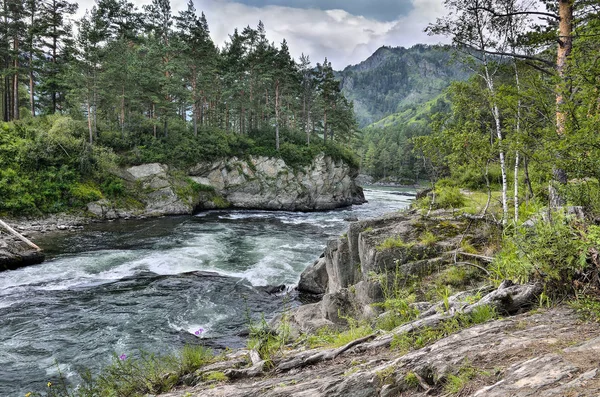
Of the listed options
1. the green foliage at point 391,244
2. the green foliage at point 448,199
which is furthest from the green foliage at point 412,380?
the green foliage at point 448,199

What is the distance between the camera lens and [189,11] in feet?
123

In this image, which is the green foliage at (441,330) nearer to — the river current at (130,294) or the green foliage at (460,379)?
the green foliage at (460,379)

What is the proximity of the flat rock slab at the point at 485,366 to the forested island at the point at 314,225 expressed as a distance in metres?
0.02

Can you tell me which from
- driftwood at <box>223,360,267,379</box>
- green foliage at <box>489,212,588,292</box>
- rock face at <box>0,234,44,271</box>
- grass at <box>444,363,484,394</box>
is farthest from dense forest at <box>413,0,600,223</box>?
rock face at <box>0,234,44,271</box>

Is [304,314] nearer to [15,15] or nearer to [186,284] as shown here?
[186,284]

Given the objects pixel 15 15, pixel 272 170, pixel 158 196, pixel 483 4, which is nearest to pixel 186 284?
pixel 483 4

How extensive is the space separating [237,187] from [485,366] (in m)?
34.9

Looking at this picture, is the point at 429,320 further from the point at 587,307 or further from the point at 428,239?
the point at 428,239

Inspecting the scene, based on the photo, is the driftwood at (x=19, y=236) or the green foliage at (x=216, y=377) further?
the driftwood at (x=19, y=236)

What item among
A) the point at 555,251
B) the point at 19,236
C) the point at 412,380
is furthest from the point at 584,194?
the point at 19,236

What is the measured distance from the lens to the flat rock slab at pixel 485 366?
2283mm

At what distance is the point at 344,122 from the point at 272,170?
77.7 feet

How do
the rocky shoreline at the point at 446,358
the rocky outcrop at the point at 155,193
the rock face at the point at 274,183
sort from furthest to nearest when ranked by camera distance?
the rock face at the point at 274,183
the rocky outcrop at the point at 155,193
the rocky shoreline at the point at 446,358

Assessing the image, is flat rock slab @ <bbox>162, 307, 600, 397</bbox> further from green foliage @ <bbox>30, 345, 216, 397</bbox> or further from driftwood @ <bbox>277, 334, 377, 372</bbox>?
green foliage @ <bbox>30, 345, 216, 397</bbox>
